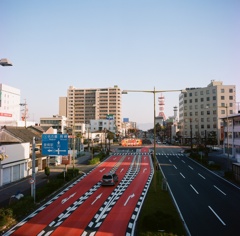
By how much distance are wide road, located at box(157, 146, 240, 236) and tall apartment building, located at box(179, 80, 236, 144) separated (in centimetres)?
6967

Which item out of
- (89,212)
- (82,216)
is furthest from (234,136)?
(82,216)

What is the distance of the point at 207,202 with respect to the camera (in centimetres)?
2695

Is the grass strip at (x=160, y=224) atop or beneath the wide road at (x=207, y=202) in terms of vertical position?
atop

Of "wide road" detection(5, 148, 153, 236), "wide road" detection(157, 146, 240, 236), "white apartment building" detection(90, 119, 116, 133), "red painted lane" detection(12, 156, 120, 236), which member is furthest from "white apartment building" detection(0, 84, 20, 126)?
"wide road" detection(157, 146, 240, 236)

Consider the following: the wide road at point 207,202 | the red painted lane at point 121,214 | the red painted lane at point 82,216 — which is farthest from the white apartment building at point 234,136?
the red painted lane at point 82,216

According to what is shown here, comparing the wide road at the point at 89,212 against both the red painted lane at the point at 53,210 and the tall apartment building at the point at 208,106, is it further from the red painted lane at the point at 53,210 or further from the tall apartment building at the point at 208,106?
the tall apartment building at the point at 208,106

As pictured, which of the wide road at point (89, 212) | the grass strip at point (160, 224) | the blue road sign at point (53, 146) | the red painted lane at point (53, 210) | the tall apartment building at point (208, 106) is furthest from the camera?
the tall apartment building at point (208, 106)

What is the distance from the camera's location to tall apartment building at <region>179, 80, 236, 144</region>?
11181 cm

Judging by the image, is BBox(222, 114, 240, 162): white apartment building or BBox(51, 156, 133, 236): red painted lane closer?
BBox(51, 156, 133, 236): red painted lane

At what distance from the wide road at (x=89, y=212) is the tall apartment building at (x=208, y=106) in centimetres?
7938

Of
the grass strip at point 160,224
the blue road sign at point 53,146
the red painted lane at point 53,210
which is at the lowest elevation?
the red painted lane at point 53,210

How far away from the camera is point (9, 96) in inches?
4938

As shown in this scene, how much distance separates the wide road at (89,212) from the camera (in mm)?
19469

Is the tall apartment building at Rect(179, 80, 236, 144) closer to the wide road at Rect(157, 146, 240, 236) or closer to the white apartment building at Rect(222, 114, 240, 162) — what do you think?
the white apartment building at Rect(222, 114, 240, 162)
